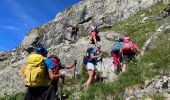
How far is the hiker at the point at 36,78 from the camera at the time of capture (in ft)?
37.7

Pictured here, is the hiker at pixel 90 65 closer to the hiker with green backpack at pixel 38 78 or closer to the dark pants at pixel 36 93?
the hiker with green backpack at pixel 38 78

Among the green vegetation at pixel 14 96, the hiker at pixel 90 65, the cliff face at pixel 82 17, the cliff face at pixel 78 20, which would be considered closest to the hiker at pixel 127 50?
the hiker at pixel 90 65

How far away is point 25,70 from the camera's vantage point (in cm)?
1184

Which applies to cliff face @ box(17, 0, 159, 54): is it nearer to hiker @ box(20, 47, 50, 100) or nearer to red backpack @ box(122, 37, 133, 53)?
red backpack @ box(122, 37, 133, 53)

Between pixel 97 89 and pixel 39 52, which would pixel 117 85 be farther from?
pixel 39 52

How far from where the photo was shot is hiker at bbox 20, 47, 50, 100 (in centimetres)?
1148

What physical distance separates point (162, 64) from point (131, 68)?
1669mm

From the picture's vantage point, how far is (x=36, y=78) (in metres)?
11.5

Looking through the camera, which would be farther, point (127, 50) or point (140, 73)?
point (127, 50)

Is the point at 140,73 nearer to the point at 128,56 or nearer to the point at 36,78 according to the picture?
the point at 128,56

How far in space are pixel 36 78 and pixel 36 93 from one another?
681 mm

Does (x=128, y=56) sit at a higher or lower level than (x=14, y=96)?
higher

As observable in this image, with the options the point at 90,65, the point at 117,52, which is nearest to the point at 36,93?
the point at 90,65

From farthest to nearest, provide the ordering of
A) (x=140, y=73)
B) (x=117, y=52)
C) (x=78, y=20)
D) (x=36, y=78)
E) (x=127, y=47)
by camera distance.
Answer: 1. (x=78, y=20)
2. (x=117, y=52)
3. (x=127, y=47)
4. (x=140, y=73)
5. (x=36, y=78)
